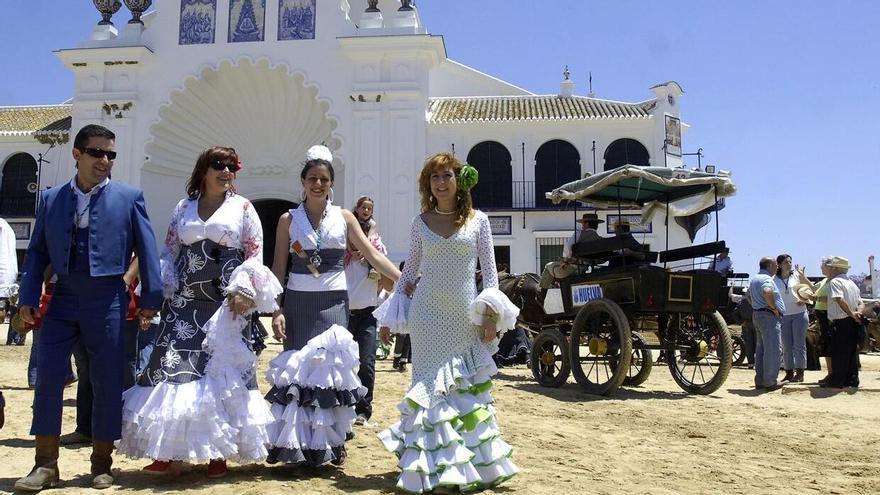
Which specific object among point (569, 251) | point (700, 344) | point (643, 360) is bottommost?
point (643, 360)

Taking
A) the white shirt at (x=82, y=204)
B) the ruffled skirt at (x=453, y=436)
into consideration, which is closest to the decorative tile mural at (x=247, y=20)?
the white shirt at (x=82, y=204)

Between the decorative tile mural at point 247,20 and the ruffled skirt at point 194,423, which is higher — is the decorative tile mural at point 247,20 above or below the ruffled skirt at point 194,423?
above

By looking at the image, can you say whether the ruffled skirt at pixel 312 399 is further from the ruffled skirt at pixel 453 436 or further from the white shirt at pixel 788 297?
the white shirt at pixel 788 297

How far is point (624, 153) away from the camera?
23.5m

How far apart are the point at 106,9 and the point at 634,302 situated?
77.6ft

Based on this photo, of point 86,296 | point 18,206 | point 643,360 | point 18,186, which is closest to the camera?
point 86,296

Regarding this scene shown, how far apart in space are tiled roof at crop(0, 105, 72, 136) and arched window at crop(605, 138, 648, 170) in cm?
1883

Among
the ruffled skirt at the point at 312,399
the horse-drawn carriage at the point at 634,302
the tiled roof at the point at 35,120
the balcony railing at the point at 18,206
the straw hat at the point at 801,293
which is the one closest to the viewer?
the ruffled skirt at the point at 312,399

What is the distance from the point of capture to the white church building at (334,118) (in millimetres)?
22641

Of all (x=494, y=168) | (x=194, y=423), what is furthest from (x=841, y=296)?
(x=494, y=168)

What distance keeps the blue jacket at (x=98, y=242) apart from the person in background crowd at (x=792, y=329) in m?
8.39

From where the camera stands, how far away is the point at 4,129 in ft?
85.0

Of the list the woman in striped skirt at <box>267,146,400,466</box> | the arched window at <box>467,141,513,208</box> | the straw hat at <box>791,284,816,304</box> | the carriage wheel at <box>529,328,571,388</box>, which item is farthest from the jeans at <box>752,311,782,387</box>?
the arched window at <box>467,141,513,208</box>

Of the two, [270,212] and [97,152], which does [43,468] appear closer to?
[97,152]
